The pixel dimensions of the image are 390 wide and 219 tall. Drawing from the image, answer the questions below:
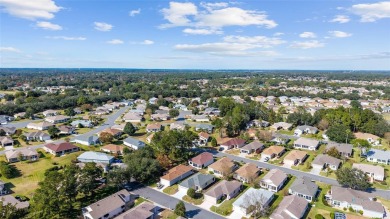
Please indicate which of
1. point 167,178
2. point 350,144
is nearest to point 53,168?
point 167,178

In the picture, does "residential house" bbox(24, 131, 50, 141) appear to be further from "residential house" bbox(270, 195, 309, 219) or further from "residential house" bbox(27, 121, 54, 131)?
"residential house" bbox(270, 195, 309, 219)

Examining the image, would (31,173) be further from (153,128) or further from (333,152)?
(333,152)

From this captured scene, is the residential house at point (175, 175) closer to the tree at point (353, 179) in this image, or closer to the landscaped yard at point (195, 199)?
the landscaped yard at point (195, 199)

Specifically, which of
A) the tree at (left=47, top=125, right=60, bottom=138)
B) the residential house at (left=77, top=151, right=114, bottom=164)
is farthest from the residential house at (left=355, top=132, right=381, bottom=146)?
the tree at (left=47, top=125, right=60, bottom=138)

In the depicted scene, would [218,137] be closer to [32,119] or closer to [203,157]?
[203,157]

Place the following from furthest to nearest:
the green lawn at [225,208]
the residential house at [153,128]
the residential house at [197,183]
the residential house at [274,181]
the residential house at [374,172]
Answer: the residential house at [153,128]
the residential house at [374,172]
the residential house at [274,181]
the residential house at [197,183]
the green lawn at [225,208]

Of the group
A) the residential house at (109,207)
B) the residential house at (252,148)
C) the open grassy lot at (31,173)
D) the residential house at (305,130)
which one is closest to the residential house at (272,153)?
the residential house at (252,148)
